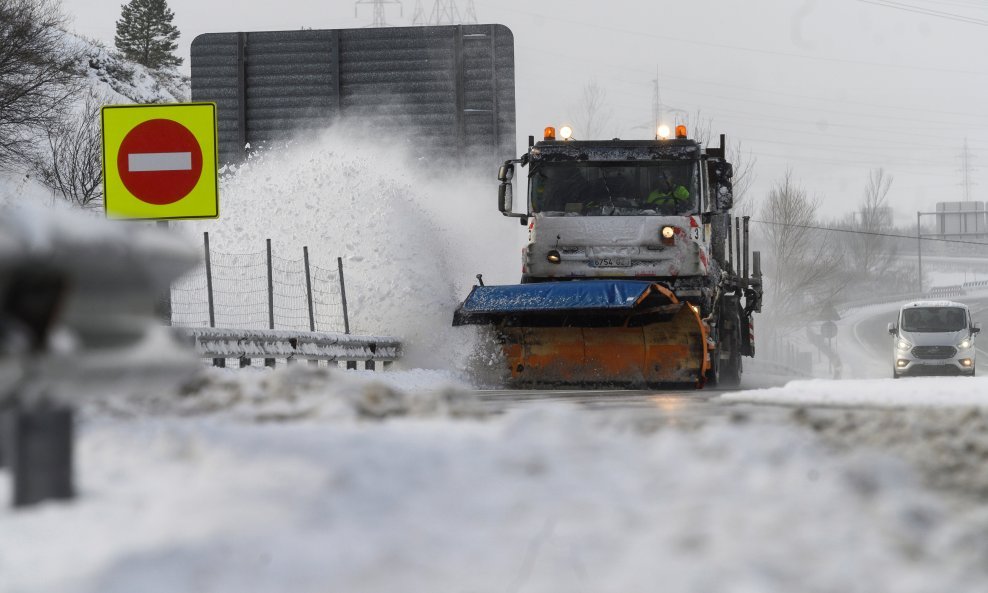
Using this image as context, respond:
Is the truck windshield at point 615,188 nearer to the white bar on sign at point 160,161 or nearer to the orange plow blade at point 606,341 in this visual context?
the orange plow blade at point 606,341

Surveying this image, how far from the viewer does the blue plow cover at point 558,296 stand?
14070 mm

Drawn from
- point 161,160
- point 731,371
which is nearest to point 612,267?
point 731,371

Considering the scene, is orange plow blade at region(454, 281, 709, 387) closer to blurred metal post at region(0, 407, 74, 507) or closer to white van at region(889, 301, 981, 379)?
blurred metal post at region(0, 407, 74, 507)

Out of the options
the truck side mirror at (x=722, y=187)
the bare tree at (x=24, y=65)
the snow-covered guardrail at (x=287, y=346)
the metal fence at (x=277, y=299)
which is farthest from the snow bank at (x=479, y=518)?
the bare tree at (x=24, y=65)

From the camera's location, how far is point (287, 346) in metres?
14.6

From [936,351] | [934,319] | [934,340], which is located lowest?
[936,351]

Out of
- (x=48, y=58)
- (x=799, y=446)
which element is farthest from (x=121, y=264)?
(x=48, y=58)

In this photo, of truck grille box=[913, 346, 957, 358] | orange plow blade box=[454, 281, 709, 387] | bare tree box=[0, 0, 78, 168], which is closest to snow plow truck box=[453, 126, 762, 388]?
orange plow blade box=[454, 281, 709, 387]

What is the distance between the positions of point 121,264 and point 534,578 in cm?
104

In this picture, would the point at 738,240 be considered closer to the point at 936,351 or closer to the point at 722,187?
the point at 722,187

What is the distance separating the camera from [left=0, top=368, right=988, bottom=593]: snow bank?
2.52m

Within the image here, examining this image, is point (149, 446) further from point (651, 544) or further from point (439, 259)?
point (439, 259)

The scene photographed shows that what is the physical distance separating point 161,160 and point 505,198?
239 inches

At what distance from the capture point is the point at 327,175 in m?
22.2
